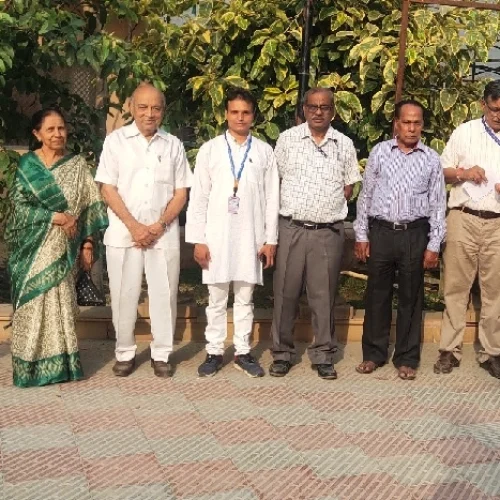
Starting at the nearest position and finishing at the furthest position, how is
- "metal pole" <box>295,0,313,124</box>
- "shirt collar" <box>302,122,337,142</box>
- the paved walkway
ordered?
the paved walkway → "shirt collar" <box>302,122,337,142</box> → "metal pole" <box>295,0,313,124</box>

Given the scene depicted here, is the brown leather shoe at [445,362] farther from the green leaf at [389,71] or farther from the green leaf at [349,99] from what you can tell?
the green leaf at [389,71]

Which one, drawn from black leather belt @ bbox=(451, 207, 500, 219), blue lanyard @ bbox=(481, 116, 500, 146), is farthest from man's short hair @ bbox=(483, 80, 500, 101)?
black leather belt @ bbox=(451, 207, 500, 219)

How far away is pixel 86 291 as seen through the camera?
16.2 ft

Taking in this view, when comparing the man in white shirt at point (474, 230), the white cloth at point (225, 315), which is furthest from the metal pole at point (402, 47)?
the white cloth at point (225, 315)

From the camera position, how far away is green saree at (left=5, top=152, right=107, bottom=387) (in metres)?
4.69

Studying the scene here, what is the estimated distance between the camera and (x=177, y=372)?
512 cm

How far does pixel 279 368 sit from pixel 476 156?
1.79 meters

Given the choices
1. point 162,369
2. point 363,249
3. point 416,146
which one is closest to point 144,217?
point 162,369

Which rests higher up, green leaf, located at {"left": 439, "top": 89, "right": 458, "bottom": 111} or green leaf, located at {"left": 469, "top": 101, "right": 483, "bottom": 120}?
green leaf, located at {"left": 439, "top": 89, "right": 458, "bottom": 111}

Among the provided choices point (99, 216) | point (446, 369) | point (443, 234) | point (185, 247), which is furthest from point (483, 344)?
point (185, 247)

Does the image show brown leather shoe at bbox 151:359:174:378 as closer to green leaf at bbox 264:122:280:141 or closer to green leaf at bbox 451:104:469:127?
green leaf at bbox 264:122:280:141

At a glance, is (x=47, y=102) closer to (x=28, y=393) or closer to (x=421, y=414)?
(x=28, y=393)

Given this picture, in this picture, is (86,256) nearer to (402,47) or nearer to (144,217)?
(144,217)

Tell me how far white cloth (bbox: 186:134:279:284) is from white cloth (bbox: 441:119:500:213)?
1.16 m
